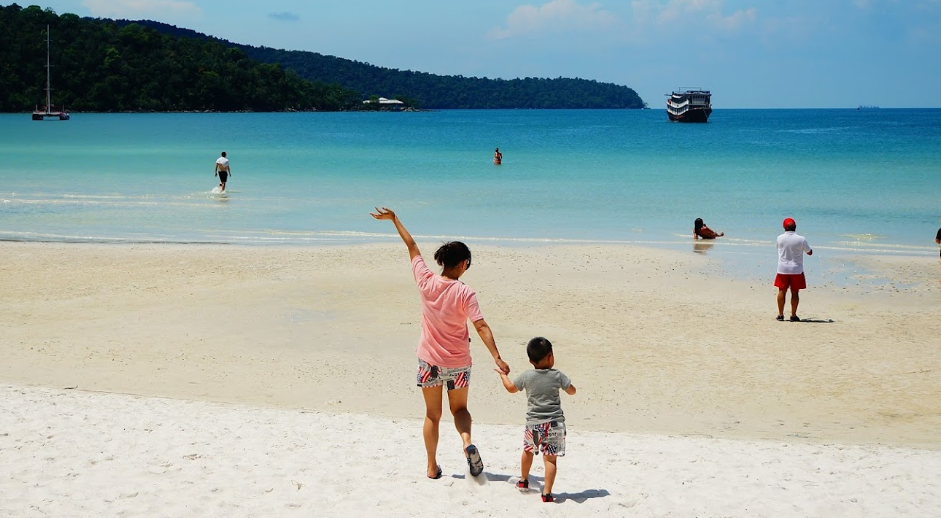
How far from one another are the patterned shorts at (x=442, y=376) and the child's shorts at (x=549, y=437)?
54cm

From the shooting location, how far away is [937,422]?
26.5 feet

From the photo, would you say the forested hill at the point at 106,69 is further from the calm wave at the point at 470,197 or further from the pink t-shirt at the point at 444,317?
the pink t-shirt at the point at 444,317

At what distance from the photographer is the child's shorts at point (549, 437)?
18.1ft

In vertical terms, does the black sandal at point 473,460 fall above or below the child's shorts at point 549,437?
below

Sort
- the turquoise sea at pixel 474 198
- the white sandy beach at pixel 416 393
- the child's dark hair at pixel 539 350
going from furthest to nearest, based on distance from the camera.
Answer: the turquoise sea at pixel 474 198, the white sandy beach at pixel 416 393, the child's dark hair at pixel 539 350

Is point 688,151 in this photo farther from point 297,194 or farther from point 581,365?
point 581,365

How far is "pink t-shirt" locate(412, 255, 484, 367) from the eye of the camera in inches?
218

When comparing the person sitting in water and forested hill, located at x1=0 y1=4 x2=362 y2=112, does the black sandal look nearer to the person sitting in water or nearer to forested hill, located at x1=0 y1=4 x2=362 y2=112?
the person sitting in water

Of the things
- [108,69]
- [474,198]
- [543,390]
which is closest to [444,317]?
[543,390]

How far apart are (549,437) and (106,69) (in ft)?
571

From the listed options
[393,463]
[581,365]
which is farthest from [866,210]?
[393,463]

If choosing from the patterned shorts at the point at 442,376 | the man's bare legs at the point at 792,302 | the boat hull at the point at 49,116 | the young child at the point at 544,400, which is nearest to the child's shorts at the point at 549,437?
the young child at the point at 544,400

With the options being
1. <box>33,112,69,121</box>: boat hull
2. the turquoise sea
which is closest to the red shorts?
the turquoise sea

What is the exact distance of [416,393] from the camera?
29.5 feet
